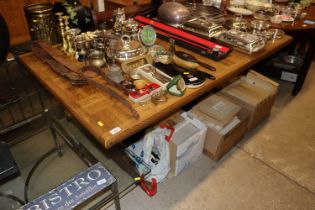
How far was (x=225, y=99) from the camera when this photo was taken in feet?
5.91

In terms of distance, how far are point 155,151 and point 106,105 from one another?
0.62 meters

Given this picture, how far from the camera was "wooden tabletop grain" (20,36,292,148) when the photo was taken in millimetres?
955

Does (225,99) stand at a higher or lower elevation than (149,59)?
lower

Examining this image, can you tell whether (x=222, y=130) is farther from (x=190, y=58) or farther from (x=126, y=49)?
(x=126, y=49)

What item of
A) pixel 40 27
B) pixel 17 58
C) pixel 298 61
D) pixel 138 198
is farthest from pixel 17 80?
pixel 298 61

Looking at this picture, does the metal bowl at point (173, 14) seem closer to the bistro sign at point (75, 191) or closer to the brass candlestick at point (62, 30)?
the brass candlestick at point (62, 30)

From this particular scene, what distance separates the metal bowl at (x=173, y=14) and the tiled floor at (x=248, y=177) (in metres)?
0.89

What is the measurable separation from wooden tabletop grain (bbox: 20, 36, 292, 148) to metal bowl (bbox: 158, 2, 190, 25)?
0.40 metres

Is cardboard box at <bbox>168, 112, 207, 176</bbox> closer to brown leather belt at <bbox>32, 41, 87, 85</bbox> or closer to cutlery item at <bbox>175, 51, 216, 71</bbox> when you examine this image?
cutlery item at <bbox>175, 51, 216, 71</bbox>

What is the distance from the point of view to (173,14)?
1.60m

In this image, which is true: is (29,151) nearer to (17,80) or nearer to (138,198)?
(17,80)

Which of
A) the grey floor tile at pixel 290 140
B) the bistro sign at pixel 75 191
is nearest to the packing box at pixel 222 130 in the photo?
the grey floor tile at pixel 290 140

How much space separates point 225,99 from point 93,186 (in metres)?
1.09

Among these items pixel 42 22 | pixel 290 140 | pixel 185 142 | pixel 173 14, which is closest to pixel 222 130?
pixel 185 142
